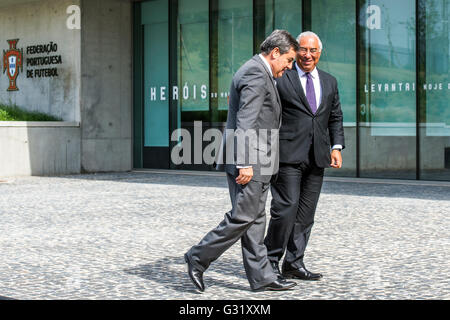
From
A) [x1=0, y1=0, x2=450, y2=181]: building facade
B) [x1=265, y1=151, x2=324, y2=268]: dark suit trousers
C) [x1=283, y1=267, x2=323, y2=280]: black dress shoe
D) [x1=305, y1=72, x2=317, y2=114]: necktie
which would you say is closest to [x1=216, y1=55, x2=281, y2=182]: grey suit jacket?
[x1=265, y1=151, x2=324, y2=268]: dark suit trousers

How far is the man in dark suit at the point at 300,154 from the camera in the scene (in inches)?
212

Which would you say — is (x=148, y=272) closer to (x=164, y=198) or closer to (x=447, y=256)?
(x=447, y=256)

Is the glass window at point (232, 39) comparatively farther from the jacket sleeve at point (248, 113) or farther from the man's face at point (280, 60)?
the jacket sleeve at point (248, 113)

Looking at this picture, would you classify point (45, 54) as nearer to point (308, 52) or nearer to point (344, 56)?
point (344, 56)

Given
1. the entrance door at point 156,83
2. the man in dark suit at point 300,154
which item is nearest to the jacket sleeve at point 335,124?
the man in dark suit at point 300,154

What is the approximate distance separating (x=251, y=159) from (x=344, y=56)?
11.4 metres

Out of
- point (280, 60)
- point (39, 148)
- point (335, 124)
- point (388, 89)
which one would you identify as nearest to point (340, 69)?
point (388, 89)

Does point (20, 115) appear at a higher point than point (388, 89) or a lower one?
lower

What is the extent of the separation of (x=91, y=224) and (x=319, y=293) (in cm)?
429

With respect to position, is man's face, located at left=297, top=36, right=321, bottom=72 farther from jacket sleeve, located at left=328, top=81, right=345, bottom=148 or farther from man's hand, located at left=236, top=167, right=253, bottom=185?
A: man's hand, located at left=236, top=167, right=253, bottom=185

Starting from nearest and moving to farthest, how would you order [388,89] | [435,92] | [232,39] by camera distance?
1. [435,92]
2. [388,89]
3. [232,39]

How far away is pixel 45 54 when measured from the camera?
19.2 metres

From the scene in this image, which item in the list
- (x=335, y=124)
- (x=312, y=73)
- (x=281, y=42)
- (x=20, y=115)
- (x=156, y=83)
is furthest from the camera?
(x=156, y=83)
